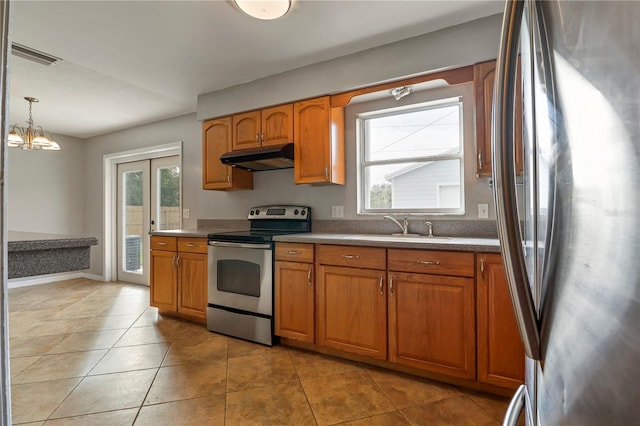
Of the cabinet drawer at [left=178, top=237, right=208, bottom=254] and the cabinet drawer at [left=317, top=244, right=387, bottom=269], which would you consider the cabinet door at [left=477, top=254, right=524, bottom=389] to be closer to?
the cabinet drawer at [left=317, top=244, right=387, bottom=269]

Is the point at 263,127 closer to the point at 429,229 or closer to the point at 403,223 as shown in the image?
the point at 403,223

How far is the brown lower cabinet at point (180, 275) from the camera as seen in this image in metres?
3.04

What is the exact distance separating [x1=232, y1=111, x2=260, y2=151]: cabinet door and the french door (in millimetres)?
1535

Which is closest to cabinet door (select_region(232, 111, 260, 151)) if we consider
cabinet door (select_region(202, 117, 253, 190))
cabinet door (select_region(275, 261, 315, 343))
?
cabinet door (select_region(202, 117, 253, 190))

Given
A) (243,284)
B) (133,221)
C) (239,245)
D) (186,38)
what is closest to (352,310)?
(243,284)

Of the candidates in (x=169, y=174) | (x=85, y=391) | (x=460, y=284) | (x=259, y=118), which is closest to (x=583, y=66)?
(x=460, y=284)

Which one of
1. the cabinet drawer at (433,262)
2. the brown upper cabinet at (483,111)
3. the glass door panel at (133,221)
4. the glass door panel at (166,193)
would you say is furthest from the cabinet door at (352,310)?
the glass door panel at (133,221)

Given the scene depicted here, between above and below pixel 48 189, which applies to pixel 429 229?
below

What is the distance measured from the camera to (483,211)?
235cm

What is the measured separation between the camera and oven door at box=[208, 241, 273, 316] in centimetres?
259

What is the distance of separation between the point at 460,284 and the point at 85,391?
93.7 inches

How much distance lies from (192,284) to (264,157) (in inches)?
56.8

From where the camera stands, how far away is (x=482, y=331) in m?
1.82

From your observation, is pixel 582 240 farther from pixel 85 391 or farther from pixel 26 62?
pixel 26 62
